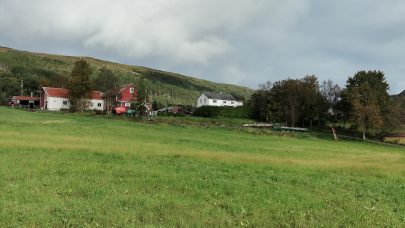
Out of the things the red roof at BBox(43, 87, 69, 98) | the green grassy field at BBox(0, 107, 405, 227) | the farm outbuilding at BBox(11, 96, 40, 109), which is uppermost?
the red roof at BBox(43, 87, 69, 98)

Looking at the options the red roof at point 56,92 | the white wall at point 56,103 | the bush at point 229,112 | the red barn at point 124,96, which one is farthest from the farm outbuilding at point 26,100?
the bush at point 229,112

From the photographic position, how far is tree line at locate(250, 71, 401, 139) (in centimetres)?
8162

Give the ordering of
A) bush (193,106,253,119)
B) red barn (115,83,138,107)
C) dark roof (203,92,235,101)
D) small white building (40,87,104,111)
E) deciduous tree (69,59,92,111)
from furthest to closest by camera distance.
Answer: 1. dark roof (203,92,235,101)
2. red barn (115,83,138,107)
3. small white building (40,87,104,111)
4. bush (193,106,253,119)
5. deciduous tree (69,59,92,111)

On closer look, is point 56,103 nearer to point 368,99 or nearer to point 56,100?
point 56,100

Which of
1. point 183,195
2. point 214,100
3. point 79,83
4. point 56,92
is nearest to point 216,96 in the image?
point 214,100

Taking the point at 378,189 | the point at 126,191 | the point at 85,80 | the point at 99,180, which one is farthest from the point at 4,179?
the point at 85,80

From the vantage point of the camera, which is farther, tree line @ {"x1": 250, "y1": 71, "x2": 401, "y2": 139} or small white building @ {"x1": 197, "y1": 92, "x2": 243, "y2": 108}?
small white building @ {"x1": 197, "y1": 92, "x2": 243, "y2": 108}

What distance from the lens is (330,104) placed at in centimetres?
10431

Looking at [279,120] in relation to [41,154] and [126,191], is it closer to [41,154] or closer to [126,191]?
[41,154]

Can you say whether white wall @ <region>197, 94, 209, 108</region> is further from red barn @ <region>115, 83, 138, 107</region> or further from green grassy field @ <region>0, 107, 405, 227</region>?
green grassy field @ <region>0, 107, 405, 227</region>

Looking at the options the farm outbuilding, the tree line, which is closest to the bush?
the tree line

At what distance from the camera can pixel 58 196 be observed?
41.0 feet

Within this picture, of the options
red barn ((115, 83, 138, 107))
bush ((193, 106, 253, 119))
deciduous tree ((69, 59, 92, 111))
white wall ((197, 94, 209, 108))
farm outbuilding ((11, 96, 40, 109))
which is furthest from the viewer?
white wall ((197, 94, 209, 108))

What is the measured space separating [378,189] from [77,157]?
1358 centimetres
